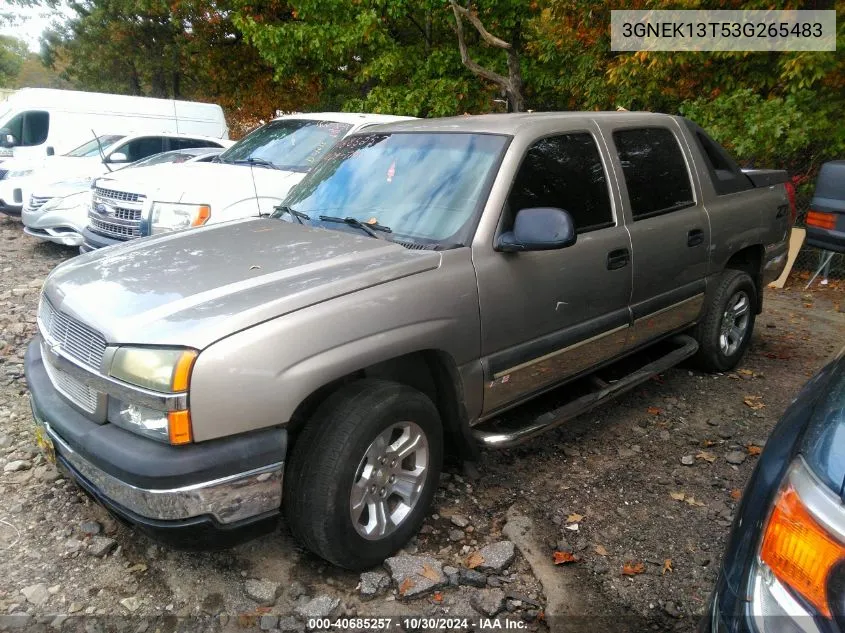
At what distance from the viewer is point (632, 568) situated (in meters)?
2.88

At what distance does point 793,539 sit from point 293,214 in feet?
9.61

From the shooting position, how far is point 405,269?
2.80 metres

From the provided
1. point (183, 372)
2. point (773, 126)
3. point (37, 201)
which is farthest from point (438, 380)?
point (37, 201)

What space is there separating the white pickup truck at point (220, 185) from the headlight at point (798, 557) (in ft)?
15.8

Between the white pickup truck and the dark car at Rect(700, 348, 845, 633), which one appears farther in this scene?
the white pickup truck

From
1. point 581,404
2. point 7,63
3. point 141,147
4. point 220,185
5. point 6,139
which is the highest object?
point 7,63

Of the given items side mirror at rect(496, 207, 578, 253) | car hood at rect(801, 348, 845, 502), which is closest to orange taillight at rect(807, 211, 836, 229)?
side mirror at rect(496, 207, 578, 253)

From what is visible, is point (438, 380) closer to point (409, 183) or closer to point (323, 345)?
point (323, 345)

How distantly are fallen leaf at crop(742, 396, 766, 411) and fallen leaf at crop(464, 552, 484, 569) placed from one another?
2539 mm

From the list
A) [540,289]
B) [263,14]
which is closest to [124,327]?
[540,289]

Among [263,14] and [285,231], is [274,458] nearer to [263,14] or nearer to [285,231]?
[285,231]

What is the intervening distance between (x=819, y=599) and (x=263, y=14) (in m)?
17.7

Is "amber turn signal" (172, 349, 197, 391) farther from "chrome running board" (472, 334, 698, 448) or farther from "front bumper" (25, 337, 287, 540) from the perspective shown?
"chrome running board" (472, 334, 698, 448)

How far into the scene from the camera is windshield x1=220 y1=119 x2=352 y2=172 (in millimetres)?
6652
